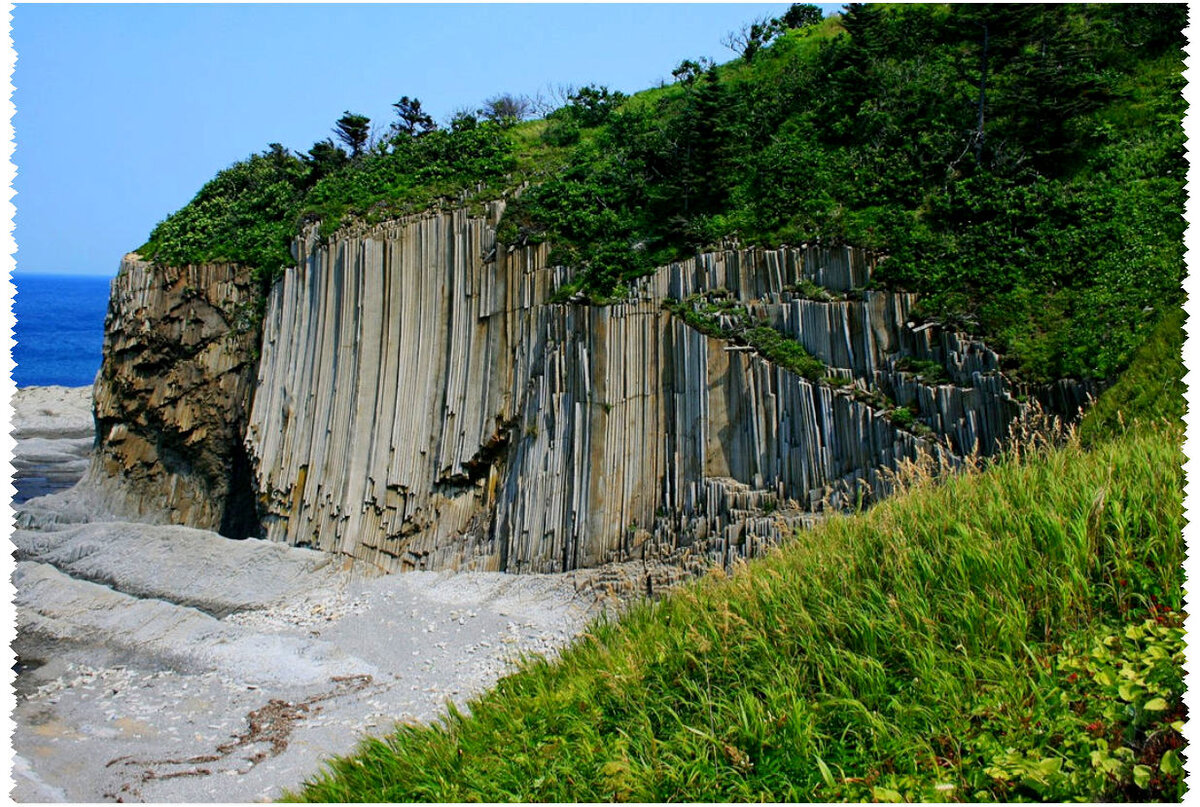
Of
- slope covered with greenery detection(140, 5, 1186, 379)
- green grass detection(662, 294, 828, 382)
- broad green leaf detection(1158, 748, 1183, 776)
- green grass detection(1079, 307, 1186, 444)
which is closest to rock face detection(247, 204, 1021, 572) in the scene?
green grass detection(662, 294, 828, 382)

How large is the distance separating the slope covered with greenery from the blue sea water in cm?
2733

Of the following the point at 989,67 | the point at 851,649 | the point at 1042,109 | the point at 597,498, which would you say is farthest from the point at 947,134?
the point at 851,649

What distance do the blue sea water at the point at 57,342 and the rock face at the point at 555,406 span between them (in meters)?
22.5

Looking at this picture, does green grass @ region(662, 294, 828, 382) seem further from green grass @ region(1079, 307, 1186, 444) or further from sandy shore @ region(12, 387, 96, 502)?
sandy shore @ region(12, 387, 96, 502)

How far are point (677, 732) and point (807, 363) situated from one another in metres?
10.7

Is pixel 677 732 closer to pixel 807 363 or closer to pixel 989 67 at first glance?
pixel 807 363

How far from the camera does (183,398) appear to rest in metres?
26.8

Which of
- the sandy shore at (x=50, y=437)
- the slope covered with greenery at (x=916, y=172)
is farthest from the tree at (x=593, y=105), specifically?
the sandy shore at (x=50, y=437)

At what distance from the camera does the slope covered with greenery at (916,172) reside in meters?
15.4

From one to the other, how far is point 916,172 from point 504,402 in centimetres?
1004

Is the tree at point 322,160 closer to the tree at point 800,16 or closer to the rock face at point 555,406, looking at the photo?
the rock face at point 555,406

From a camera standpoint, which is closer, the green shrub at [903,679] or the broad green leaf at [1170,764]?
the broad green leaf at [1170,764]

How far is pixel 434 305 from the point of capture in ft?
71.0

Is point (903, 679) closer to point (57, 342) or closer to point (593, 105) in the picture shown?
point (593, 105)
